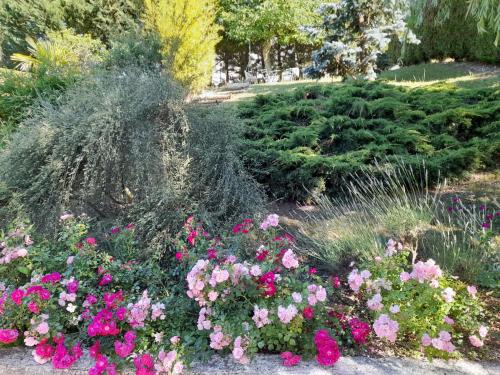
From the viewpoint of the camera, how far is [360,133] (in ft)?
15.8

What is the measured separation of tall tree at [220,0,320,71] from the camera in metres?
17.0

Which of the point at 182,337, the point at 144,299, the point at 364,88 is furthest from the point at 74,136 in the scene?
the point at 364,88

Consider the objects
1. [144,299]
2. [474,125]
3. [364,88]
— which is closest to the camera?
[144,299]

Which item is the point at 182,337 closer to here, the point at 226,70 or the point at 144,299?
the point at 144,299

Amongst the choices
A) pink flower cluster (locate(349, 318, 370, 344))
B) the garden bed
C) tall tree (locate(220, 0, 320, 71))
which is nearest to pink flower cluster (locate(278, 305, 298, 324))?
the garden bed

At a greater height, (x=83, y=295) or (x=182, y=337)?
(x=83, y=295)

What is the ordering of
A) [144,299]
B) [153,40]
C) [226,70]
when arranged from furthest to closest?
[226,70]
[153,40]
[144,299]

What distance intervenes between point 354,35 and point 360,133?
532 centimetres

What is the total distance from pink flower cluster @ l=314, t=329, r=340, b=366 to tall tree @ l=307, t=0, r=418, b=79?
7831 mm

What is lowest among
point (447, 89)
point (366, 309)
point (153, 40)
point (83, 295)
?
point (366, 309)

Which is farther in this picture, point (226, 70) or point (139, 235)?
point (226, 70)

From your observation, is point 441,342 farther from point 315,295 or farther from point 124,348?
point 124,348

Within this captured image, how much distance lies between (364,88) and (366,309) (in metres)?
4.46

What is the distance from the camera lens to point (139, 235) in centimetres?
312
